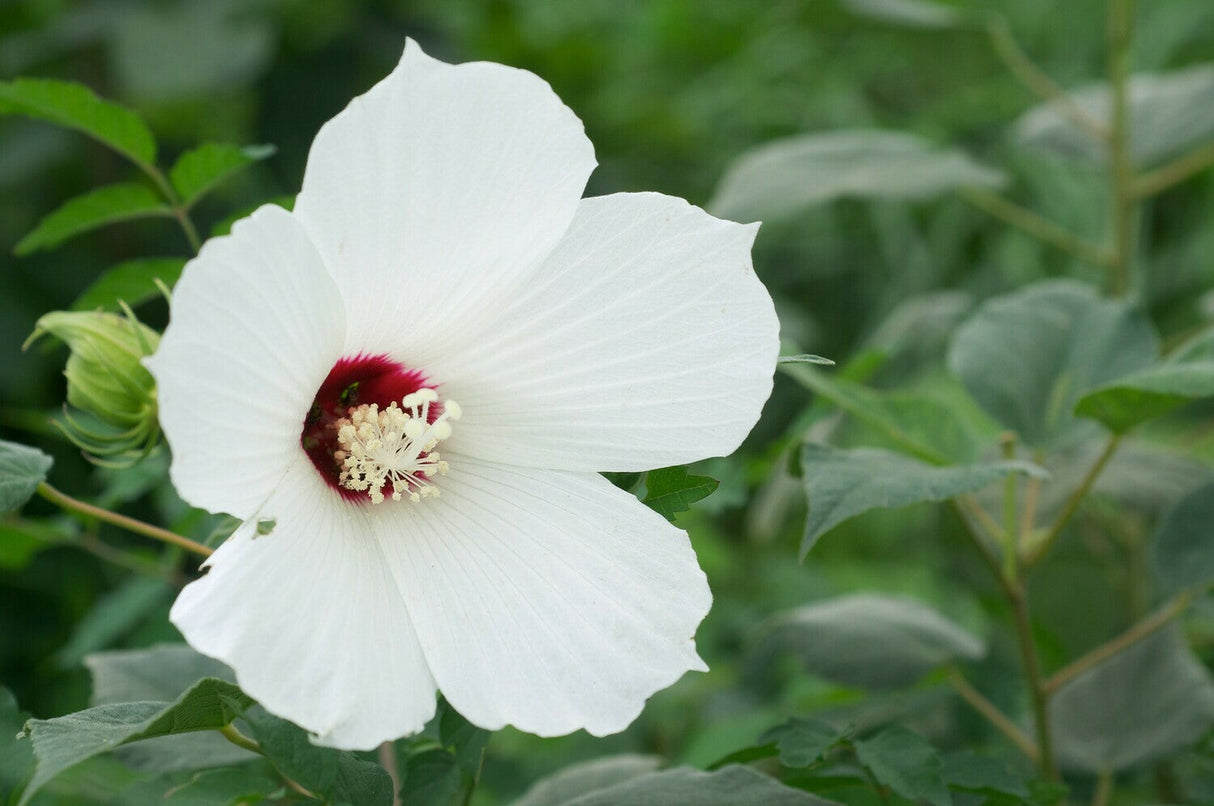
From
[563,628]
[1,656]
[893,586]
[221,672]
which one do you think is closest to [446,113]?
[563,628]

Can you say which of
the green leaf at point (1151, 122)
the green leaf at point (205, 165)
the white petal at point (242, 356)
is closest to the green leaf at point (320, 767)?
the white petal at point (242, 356)

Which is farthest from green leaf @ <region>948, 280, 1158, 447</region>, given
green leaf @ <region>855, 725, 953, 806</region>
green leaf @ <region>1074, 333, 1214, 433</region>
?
green leaf @ <region>855, 725, 953, 806</region>

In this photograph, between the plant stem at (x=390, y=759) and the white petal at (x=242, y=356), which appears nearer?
the white petal at (x=242, y=356)

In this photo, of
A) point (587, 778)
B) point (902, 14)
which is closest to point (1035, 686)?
point (587, 778)

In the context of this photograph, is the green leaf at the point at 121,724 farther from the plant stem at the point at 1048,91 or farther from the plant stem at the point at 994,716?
the plant stem at the point at 1048,91

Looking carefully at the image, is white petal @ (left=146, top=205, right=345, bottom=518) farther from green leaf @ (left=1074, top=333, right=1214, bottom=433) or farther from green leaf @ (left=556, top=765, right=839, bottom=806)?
green leaf @ (left=1074, top=333, right=1214, bottom=433)
